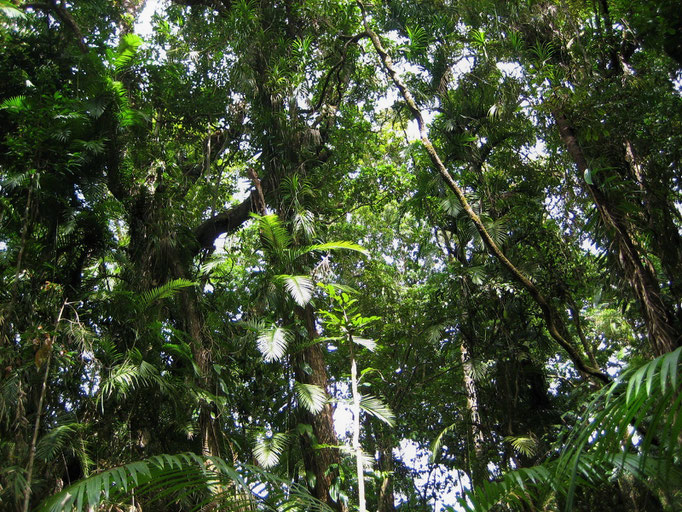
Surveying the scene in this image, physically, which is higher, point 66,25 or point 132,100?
point 66,25

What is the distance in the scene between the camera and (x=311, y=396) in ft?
15.0

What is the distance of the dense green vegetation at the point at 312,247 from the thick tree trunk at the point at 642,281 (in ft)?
0.07

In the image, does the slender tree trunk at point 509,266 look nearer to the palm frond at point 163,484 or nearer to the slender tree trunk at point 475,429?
the palm frond at point 163,484

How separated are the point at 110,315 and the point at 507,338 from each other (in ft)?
13.5

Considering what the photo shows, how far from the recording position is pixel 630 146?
4.80 m

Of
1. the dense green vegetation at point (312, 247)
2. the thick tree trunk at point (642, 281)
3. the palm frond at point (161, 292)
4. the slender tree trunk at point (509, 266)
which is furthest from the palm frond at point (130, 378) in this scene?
the thick tree trunk at point (642, 281)

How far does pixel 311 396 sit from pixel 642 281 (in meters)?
2.60

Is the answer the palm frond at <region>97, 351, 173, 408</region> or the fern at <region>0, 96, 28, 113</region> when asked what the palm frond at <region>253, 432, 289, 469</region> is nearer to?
the palm frond at <region>97, 351, 173, 408</region>

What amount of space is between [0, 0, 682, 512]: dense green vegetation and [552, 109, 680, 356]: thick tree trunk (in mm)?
22

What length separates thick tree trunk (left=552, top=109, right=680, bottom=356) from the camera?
3828 mm

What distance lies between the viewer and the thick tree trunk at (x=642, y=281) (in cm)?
383

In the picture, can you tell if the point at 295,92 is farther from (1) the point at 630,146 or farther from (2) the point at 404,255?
(2) the point at 404,255

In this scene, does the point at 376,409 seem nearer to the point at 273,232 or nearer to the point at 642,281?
the point at 273,232

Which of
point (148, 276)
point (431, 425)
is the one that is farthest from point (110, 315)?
point (431, 425)
